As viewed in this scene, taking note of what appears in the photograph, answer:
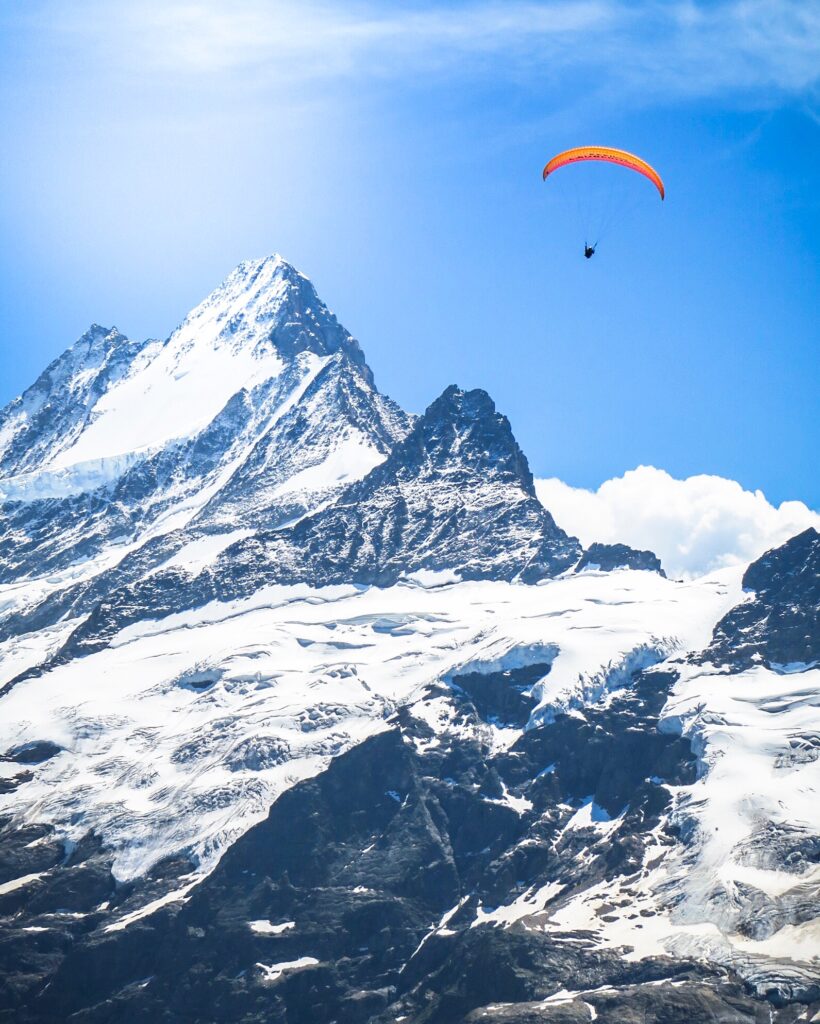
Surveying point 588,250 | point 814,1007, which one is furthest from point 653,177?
point 814,1007

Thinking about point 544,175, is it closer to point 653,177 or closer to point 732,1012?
point 653,177

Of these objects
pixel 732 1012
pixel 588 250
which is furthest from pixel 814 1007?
pixel 588 250

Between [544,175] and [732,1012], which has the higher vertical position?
[544,175]

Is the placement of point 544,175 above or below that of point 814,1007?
above

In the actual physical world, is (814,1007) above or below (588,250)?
below

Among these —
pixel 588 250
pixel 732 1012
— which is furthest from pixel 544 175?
pixel 732 1012

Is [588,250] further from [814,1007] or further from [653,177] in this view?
[814,1007]

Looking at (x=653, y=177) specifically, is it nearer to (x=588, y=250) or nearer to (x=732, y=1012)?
(x=588, y=250)
